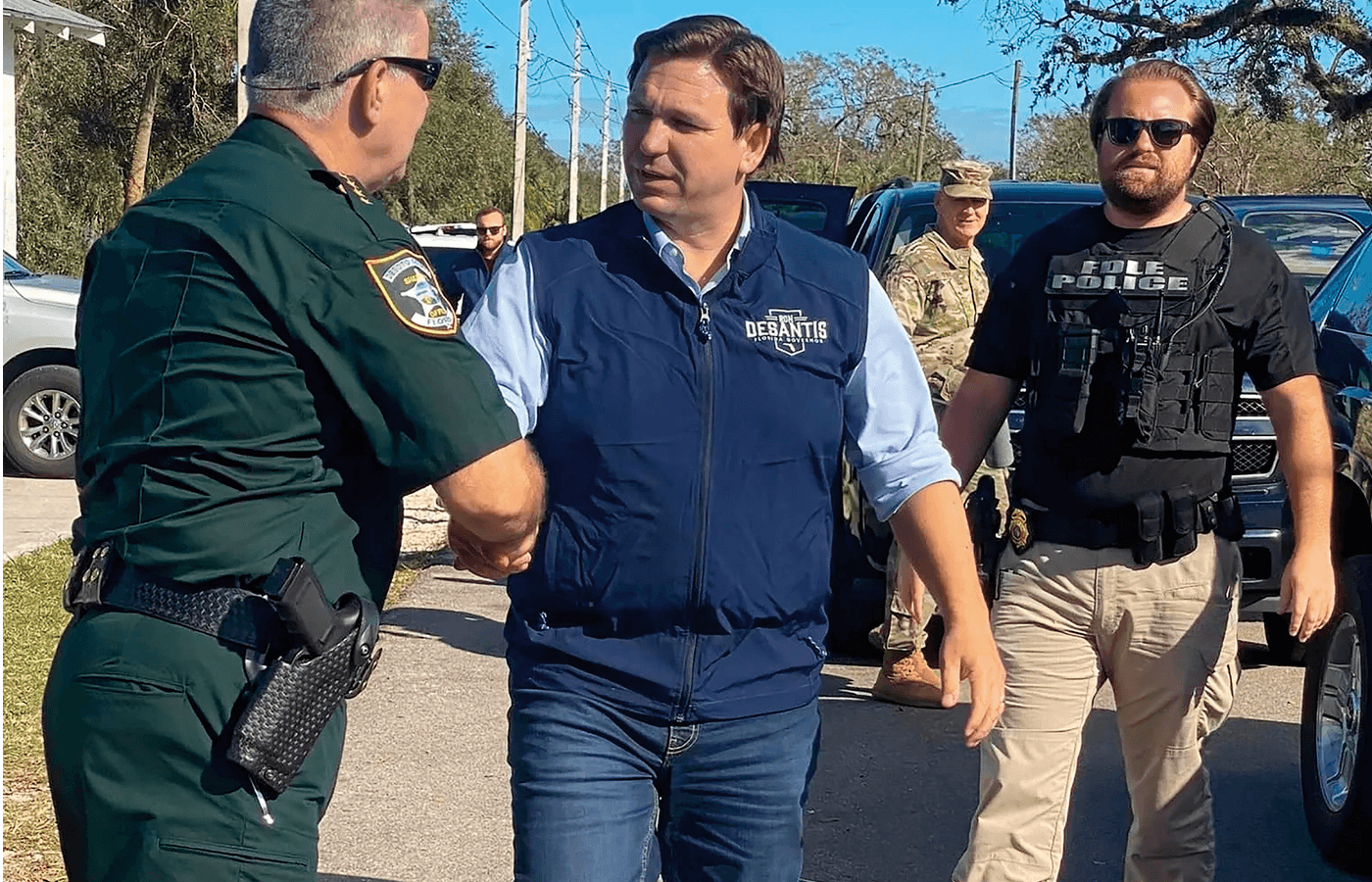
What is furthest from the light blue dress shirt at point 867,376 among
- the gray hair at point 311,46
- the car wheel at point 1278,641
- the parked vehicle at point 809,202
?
the parked vehicle at point 809,202

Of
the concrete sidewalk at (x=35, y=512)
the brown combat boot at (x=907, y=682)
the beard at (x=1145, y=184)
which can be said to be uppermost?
the beard at (x=1145, y=184)

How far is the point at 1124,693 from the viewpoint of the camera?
400cm

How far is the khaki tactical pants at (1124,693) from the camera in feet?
12.6

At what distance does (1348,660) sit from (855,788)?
1612 mm

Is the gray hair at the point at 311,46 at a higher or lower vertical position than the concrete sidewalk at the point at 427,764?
higher

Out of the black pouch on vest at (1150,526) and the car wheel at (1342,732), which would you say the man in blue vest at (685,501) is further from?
the car wheel at (1342,732)

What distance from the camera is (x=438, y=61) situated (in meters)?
2.51

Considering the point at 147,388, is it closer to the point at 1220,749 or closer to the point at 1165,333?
the point at 1165,333

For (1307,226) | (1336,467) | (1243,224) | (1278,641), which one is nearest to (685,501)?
(1243,224)

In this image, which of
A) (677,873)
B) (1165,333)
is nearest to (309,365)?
(677,873)

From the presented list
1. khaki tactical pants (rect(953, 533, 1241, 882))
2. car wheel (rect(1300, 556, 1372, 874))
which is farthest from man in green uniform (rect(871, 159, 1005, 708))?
khaki tactical pants (rect(953, 533, 1241, 882))

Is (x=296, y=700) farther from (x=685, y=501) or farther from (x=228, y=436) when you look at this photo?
(x=685, y=501)

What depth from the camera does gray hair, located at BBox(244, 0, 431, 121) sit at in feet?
7.69

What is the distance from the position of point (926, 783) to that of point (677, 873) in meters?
2.81
